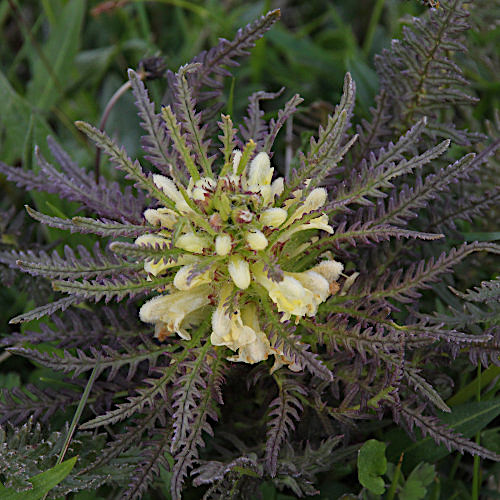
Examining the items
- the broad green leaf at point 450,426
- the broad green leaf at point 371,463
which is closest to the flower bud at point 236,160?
the broad green leaf at point 371,463

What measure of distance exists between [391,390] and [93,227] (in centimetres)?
83

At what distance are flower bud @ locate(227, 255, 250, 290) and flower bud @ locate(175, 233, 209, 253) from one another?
0.26 ft

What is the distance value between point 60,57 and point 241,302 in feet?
6.20

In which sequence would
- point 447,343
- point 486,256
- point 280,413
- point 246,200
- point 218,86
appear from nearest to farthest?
point 246,200
point 280,413
point 447,343
point 218,86
point 486,256

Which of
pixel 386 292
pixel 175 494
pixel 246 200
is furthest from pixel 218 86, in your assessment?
pixel 175 494

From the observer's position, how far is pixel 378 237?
4.97 feet

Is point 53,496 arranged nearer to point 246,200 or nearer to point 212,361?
point 212,361

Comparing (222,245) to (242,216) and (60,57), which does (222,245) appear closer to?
(242,216)

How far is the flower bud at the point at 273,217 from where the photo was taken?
53.5 inches

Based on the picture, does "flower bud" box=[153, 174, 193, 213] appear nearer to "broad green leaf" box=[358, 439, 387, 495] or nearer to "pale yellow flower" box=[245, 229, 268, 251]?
"pale yellow flower" box=[245, 229, 268, 251]

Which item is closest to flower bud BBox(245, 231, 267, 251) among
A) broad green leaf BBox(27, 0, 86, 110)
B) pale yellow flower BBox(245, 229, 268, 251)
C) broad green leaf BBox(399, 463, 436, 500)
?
pale yellow flower BBox(245, 229, 268, 251)

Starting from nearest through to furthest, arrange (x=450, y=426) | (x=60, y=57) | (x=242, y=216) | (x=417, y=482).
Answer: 1. (x=242, y=216)
2. (x=417, y=482)
3. (x=450, y=426)
4. (x=60, y=57)

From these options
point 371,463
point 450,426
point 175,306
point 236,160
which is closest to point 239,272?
point 175,306

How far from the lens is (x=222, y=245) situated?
133cm
